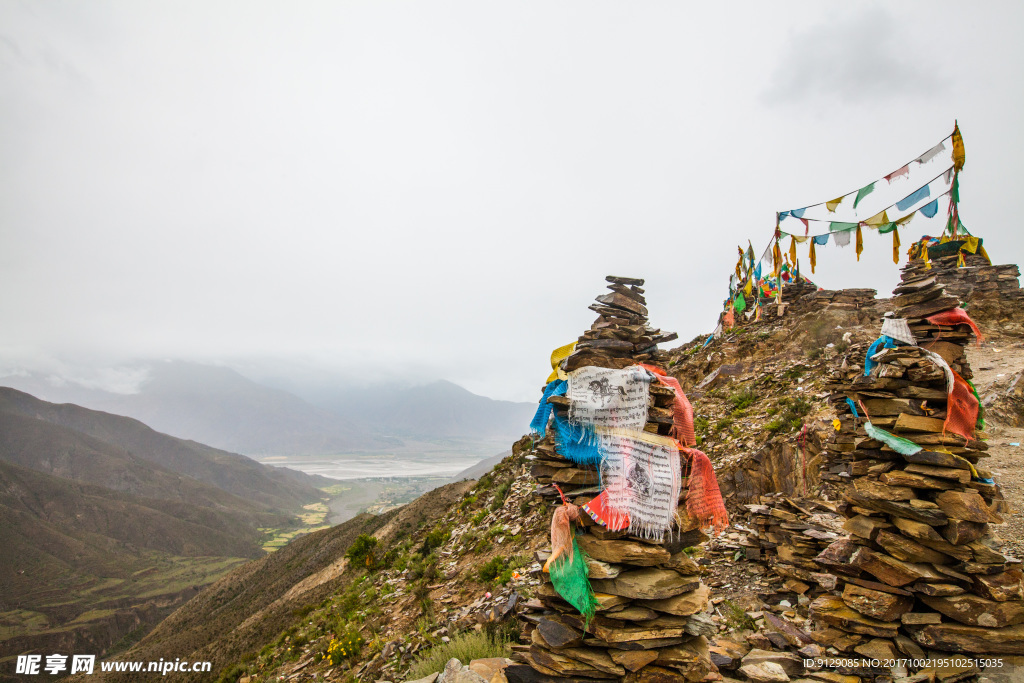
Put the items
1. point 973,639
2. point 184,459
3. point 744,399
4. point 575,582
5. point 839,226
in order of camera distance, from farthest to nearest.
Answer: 1. point 184,459
2. point 744,399
3. point 839,226
4. point 973,639
5. point 575,582

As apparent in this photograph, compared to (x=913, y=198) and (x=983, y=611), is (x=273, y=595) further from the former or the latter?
(x=913, y=198)

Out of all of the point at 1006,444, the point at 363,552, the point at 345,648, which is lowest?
the point at 363,552

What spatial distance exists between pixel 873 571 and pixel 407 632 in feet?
33.2

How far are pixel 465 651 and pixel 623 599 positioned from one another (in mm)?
3912

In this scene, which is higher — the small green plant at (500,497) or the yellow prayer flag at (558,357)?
the yellow prayer flag at (558,357)

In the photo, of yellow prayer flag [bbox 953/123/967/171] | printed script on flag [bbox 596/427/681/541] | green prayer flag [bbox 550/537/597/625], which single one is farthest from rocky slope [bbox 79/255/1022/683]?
yellow prayer flag [bbox 953/123/967/171]

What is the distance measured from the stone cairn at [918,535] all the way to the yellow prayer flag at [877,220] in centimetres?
660

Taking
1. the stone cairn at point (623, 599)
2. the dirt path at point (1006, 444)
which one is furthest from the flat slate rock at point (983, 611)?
the stone cairn at point (623, 599)

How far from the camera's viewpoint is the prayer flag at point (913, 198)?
11.4 m

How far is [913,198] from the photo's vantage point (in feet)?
38.1

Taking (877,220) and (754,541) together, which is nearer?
(754,541)

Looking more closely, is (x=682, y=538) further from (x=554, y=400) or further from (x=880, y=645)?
(x=880, y=645)

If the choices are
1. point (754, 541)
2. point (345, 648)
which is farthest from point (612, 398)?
point (345, 648)

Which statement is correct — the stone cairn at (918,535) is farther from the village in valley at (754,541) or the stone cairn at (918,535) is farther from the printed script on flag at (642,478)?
the printed script on flag at (642,478)
